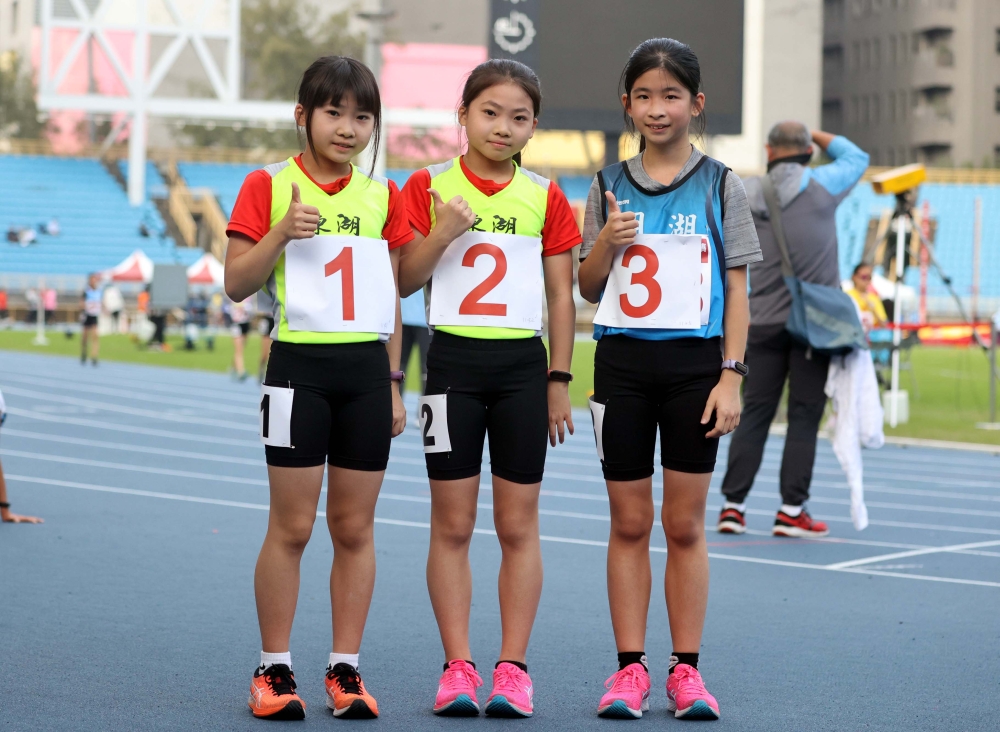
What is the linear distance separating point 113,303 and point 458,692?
34145 millimetres

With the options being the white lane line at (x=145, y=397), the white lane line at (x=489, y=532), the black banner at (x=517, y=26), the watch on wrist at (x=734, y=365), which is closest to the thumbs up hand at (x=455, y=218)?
the watch on wrist at (x=734, y=365)

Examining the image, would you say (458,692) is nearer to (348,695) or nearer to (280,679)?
(348,695)

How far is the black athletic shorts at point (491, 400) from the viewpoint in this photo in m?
3.85

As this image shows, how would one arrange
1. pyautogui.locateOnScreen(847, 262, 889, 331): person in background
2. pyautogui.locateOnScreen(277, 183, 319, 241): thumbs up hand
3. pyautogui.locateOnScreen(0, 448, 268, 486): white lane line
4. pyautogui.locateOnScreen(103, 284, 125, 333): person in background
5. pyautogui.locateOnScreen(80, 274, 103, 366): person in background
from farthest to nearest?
pyautogui.locateOnScreen(103, 284, 125, 333): person in background, pyautogui.locateOnScreen(80, 274, 103, 366): person in background, pyautogui.locateOnScreen(847, 262, 889, 331): person in background, pyautogui.locateOnScreen(0, 448, 268, 486): white lane line, pyautogui.locateOnScreen(277, 183, 319, 241): thumbs up hand

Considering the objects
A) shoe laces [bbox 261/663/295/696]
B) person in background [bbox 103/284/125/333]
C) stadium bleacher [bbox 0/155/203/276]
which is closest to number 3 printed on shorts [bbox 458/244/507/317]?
shoe laces [bbox 261/663/295/696]

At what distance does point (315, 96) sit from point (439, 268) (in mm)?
569

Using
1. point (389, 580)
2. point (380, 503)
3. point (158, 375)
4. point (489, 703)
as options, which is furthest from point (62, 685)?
point (158, 375)

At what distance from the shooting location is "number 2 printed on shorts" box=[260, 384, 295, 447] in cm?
372

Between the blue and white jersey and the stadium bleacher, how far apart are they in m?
40.9

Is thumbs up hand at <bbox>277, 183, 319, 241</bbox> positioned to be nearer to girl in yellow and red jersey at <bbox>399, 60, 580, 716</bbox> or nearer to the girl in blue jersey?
girl in yellow and red jersey at <bbox>399, 60, 580, 716</bbox>

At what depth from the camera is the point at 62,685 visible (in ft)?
13.1

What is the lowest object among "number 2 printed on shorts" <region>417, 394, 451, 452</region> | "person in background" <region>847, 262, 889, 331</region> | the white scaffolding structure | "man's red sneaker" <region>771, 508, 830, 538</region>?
"man's red sneaker" <region>771, 508, 830, 538</region>

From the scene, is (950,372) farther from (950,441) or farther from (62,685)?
(62,685)

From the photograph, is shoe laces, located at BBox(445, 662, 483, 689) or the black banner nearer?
shoe laces, located at BBox(445, 662, 483, 689)
